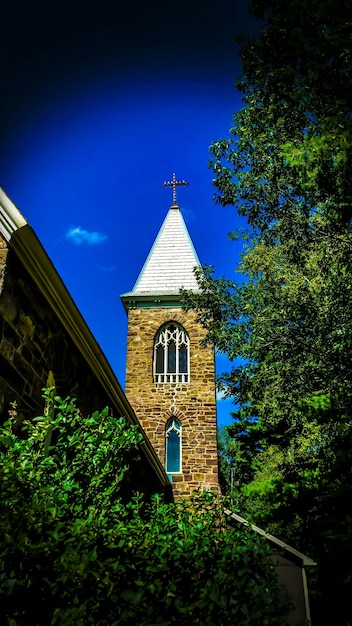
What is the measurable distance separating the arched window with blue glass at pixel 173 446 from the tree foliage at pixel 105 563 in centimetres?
1256

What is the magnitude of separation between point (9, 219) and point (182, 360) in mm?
13281

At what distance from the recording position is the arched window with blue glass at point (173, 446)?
51.8ft

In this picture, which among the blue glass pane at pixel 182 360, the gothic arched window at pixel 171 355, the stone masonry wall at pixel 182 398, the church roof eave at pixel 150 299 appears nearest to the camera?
the stone masonry wall at pixel 182 398

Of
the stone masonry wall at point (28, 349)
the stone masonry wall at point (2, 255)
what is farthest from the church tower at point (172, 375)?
the stone masonry wall at point (2, 255)

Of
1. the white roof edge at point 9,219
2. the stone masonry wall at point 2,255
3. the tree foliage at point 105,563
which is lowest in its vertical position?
the tree foliage at point 105,563

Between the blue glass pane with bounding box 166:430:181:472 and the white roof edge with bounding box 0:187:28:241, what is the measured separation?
12.4 m

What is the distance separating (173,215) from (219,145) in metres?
13.2

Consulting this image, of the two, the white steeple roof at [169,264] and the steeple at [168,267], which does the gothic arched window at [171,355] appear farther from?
the white steeple roof at [169,264]

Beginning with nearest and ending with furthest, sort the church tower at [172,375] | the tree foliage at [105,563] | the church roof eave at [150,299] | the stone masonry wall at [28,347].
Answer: the tree foliage at [105,563] → the stone masonry wall at [28,347] → the church tower at [172,375] → the church roof eave at [150,299]

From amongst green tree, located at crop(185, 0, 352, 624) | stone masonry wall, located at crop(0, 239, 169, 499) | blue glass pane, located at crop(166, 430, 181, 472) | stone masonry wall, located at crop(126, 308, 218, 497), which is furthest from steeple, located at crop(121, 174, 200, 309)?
stone masonry wall, located at crop(0, 239, 169, 499)

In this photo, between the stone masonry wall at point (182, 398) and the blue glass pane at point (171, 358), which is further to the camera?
the blue glass pane at point (171, 358)

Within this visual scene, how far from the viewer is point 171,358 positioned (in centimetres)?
1767

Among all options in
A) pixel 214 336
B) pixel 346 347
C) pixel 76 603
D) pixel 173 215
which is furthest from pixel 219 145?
pixel 173 215

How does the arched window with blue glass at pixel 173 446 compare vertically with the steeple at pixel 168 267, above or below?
below
